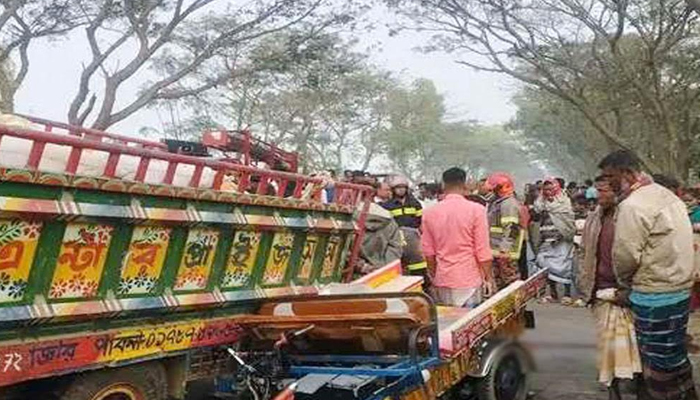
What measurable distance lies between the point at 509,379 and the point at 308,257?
1565 mm

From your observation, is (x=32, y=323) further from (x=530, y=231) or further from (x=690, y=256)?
(x=530, y=231)

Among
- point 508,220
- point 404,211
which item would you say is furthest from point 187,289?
point 508,220

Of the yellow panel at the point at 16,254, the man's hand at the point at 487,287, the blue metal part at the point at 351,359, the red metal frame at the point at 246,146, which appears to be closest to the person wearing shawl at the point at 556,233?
Answer: the red metal frame at the point at 246,146

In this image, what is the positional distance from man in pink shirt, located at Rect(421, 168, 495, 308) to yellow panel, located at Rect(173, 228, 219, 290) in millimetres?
2259

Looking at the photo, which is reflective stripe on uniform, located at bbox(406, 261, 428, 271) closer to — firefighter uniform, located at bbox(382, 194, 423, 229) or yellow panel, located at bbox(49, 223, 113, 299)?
firefighter uniform, located at bbox(382, 194, 423, 229)

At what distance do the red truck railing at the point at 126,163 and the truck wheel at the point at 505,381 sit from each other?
156 cm

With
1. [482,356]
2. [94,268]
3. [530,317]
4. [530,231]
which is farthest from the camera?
[530,231]

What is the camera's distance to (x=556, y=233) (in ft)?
33.9

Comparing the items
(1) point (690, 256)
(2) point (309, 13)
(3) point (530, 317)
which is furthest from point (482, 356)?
(2) point (309, 13)

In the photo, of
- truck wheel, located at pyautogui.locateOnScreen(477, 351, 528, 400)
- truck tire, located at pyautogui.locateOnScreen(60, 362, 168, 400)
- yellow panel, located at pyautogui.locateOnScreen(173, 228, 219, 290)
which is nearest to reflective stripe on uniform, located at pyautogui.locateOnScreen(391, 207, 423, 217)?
truck wheel, located at pyautogui.locateOnScreen(477, 351, 528, 400)

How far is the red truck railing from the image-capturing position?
11.1ft

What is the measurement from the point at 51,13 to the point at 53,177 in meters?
16.3

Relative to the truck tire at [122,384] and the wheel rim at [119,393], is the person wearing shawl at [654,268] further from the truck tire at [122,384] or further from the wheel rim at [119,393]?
the wheel rim at [119,393]

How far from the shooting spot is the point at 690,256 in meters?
4.82
